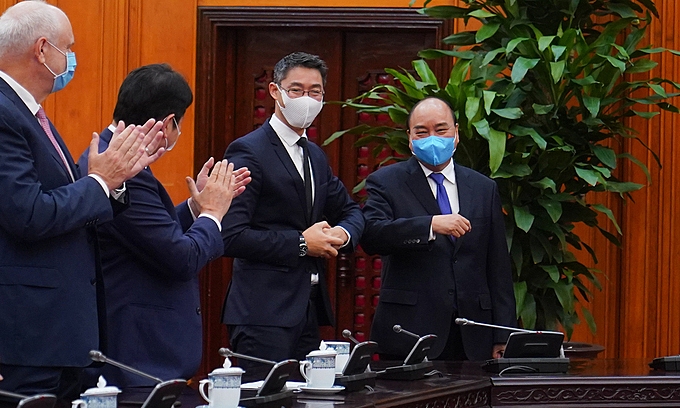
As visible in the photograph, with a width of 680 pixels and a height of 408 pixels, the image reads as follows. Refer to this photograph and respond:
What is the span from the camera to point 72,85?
5.46m

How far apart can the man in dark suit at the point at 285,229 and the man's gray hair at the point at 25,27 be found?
3.54 feet

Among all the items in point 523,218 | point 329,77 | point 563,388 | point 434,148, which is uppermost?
point 329,77

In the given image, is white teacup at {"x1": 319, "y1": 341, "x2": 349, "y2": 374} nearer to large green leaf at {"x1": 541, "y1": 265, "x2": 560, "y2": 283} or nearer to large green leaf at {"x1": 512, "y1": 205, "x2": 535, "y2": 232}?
large green leaf at {"x1": 512, "y1": 205, "x2": 535, "y2": 232}

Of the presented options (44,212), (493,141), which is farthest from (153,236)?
Answer: (493,141)

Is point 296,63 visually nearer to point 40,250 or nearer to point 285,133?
point 285,133

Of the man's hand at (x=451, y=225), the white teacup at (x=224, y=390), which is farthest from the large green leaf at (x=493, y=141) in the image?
the white teacup at (x=224, y=390)

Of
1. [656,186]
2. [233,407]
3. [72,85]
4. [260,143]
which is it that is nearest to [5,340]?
[233,407]

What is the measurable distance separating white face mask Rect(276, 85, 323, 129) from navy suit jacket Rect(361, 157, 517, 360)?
42 centimetres

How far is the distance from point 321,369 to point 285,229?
1.10 m

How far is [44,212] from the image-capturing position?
2.19 m

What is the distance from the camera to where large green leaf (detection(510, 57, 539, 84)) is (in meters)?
4.42

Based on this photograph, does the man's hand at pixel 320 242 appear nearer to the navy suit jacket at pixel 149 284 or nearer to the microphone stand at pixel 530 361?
the microphone stand at pixel 530 361

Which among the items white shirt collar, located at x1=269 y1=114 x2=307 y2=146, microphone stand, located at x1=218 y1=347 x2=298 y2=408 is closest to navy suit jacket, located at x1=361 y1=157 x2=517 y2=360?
white shirt collar, located at x1=269 y1=114 x2=307 y2=146

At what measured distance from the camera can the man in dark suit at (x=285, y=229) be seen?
11.0 ft
